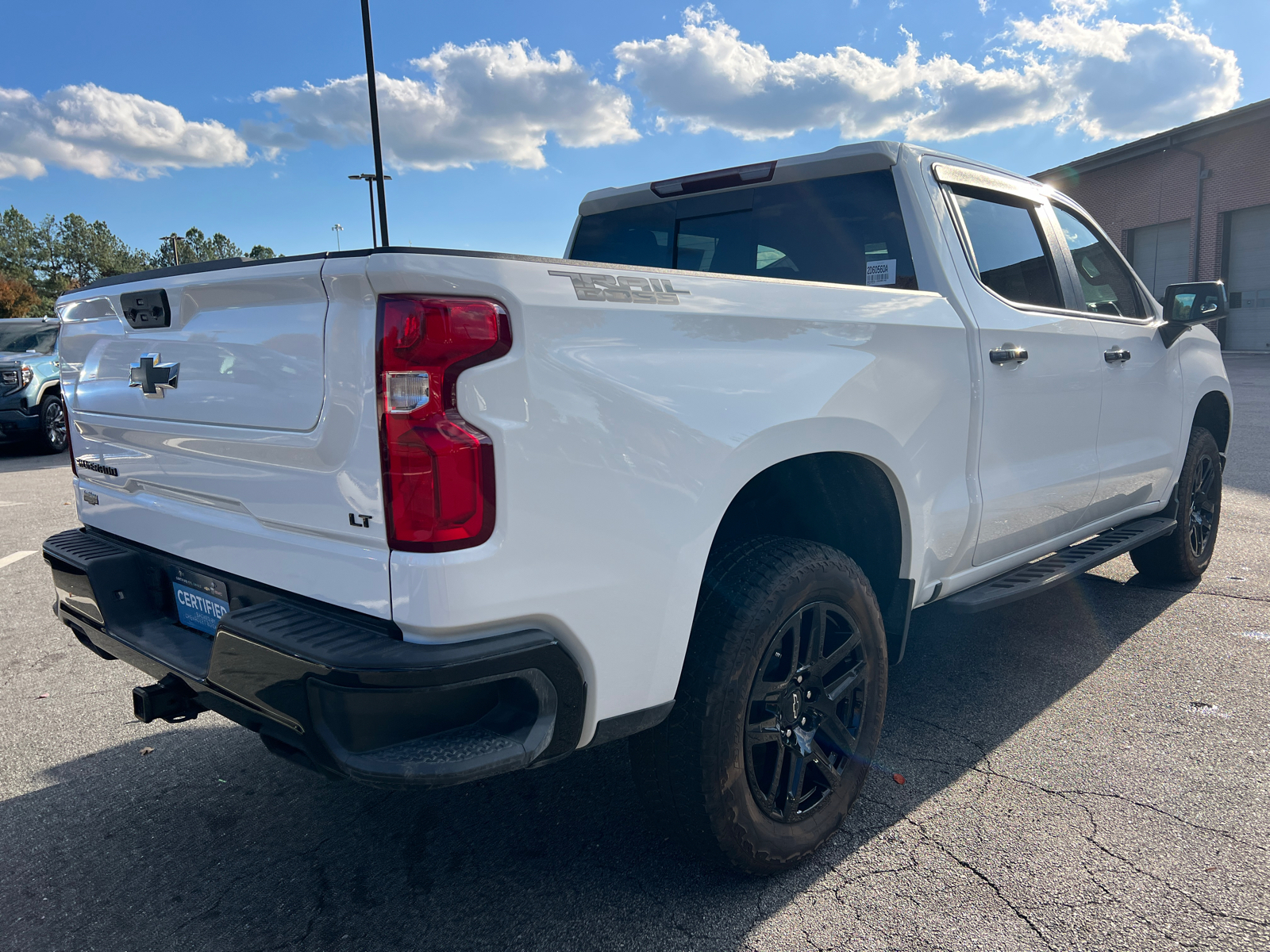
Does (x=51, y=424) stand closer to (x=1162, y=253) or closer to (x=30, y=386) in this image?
(x=30, y=386)

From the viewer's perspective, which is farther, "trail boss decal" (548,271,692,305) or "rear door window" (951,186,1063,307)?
"rear door window" (951,186,1063,307)

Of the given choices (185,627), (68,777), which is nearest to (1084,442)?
(185,627)

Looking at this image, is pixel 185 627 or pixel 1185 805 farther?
pixel 1185 805

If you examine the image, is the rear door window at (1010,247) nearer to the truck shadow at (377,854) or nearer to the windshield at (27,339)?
the truck shadow at (377,854)

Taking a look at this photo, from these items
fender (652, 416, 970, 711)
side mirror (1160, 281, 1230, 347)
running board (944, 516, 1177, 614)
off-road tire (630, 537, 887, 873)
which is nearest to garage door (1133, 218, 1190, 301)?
side mirror (1160, 281, 1230, 347)

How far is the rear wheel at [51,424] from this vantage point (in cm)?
1165

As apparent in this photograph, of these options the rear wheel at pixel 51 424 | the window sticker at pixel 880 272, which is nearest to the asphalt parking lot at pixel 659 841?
the window sticker at pixel 880 272

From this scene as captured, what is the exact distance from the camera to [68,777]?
3.04 meters

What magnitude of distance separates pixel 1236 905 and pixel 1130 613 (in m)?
2.58

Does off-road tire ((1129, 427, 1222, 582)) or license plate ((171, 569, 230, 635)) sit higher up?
license plate ((171, 569, 230, 635))

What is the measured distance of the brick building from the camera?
23828 millimetres

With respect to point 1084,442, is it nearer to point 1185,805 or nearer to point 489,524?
point 1185,805

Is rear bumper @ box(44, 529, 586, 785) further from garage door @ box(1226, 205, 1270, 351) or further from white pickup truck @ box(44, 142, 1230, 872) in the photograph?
garage door @ box(1226, 205, 1270, 351)

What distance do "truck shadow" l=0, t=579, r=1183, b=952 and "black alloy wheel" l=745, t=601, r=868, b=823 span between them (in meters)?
0.22
